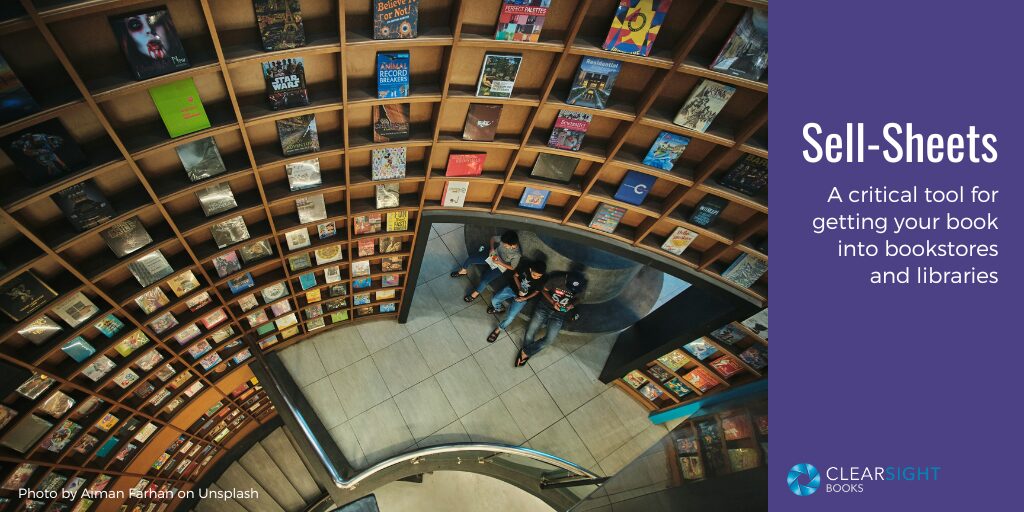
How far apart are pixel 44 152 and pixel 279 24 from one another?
60.5 inches

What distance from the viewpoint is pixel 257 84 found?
3.19 metres

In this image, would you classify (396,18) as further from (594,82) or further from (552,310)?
(552,310)

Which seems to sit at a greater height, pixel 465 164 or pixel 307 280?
pixel 465 164

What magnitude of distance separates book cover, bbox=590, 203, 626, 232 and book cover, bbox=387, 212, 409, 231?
195 cm

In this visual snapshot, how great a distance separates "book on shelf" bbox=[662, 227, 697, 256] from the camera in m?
4.71

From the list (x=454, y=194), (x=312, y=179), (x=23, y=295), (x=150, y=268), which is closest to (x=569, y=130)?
(x=454, y=194)

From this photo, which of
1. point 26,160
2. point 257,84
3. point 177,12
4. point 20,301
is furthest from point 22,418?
point 177,12

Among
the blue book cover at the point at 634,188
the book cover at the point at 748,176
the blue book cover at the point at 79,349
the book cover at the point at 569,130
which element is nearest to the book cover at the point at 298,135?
the book cover at the point at 569,130

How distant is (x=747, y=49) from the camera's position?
3.04 m

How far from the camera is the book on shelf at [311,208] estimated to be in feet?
14.1

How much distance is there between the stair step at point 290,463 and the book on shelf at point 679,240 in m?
7.39

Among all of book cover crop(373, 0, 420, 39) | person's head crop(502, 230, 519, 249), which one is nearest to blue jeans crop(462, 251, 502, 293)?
person's head crop(502, 230, 519, 249)
